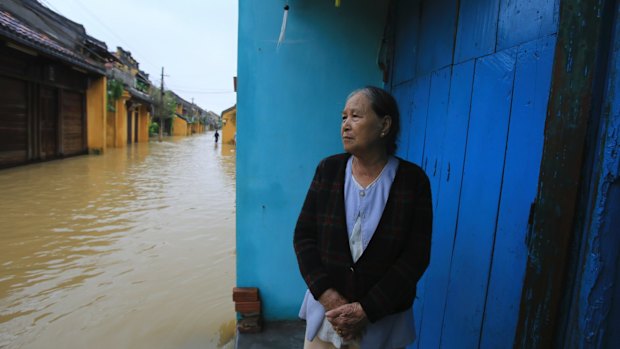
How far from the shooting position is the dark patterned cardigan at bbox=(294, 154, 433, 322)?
134cm

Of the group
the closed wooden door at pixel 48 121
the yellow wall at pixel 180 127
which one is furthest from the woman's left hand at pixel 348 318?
the yellow wall at pixel 180 127

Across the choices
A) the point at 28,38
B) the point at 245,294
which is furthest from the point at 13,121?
the point at 245,294

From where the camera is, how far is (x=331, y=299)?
1.38 m

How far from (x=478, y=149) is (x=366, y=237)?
0.64 meters

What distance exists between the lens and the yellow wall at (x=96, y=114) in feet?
52.0

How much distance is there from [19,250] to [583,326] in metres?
6.00

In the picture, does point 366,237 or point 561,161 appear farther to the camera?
point 366,237

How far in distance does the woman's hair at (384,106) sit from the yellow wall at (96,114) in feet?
56.8

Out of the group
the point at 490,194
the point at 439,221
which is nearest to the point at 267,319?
the point at 439,221

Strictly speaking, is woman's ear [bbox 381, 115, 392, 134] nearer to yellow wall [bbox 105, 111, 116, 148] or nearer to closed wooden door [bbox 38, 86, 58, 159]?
closed wooden door [bbox 38, 86, 58, 159]

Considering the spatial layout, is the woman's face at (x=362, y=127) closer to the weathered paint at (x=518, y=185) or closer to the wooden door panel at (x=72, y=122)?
the weathered paint at (x=518, y=185)

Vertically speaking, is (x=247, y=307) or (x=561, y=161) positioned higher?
(x=561, y=161)

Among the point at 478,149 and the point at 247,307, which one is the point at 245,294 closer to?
the point at 247,307

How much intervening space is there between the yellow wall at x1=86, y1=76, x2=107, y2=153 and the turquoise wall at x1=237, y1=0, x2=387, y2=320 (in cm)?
1580
